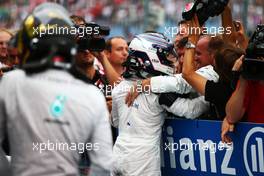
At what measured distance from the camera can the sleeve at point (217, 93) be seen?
6.93 m

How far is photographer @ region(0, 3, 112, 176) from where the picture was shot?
16.2ft

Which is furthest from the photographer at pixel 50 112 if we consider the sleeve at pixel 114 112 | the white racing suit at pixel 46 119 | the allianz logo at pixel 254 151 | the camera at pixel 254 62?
the sleeve at pixel 114 112

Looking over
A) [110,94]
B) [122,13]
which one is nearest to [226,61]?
[110,94]

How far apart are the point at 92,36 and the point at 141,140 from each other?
117 cm

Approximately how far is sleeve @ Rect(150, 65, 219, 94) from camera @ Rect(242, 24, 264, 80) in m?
0.93

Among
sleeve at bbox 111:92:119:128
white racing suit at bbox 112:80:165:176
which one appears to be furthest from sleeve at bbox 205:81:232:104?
sleeve at bbox 111:92:119:128

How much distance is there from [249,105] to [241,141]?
319 mm

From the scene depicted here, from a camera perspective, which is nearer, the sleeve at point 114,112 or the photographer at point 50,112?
the photographer at point 50,112

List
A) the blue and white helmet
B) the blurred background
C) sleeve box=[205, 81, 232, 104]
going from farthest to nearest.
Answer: the blurred background → the blue and white helmet → sleeve box=[205, 81, 232, 104]

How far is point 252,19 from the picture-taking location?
12.5m

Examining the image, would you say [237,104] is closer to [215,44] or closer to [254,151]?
[254,151]

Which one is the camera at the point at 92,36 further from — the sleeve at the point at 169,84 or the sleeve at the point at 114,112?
the sleeve at the point at 169,84

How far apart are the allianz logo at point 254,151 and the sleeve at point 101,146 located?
78.0 inches

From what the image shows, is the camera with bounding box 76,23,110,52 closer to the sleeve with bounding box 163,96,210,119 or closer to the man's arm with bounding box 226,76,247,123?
the sleeve with bounding box 163,96,210,119
